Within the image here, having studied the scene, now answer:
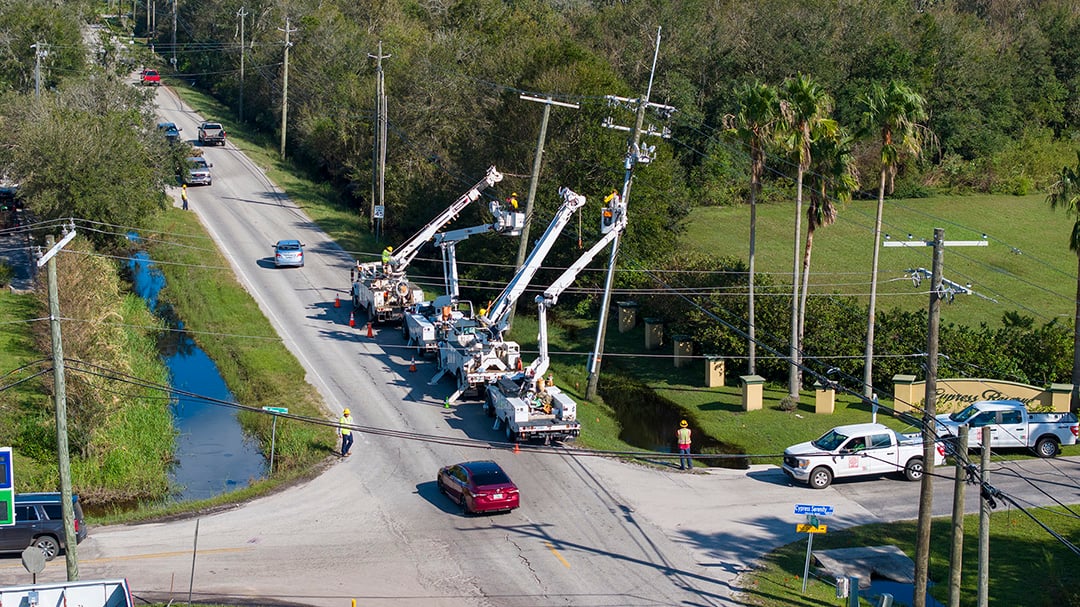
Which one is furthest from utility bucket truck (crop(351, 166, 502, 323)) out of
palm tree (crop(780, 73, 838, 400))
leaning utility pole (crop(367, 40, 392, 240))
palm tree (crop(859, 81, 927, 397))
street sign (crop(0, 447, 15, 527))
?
street sign (crop(0, 447, 15, 527))

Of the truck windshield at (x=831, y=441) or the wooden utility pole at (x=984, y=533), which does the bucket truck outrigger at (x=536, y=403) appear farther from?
the wooden utility pole at (x=984, y=533)

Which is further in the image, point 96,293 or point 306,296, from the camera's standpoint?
point 306,296

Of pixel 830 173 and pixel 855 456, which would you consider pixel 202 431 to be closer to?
pixel 855 456

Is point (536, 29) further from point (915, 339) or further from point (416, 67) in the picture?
point (915, 339)

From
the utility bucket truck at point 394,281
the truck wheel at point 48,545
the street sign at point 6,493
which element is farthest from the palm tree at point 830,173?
the street sign at point 6,493

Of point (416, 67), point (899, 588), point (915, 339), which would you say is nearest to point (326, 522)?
point (899, 588)
